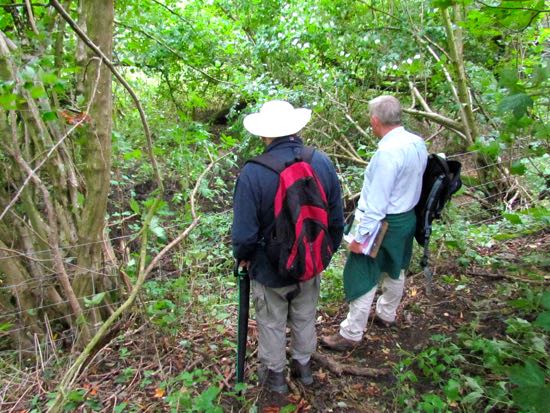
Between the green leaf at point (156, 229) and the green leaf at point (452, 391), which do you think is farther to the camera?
the green leaf at point (156, 229)

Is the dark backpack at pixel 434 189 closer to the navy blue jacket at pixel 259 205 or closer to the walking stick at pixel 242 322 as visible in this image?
the navy blue jacket at pixel 259 205

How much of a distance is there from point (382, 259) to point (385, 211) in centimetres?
43

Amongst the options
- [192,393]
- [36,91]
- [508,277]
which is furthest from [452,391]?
[36,91]

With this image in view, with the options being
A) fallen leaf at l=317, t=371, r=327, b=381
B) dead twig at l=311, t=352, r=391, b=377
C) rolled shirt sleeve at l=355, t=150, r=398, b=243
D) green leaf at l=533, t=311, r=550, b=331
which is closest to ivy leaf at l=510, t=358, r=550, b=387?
green leaf at l=533, t=311, r=550, b=331

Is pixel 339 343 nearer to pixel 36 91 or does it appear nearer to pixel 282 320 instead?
pixel 282 320

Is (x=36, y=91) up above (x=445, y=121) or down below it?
above

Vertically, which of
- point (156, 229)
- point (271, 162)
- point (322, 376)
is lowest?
point (322, 376)

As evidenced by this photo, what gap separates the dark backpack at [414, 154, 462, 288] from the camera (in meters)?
3.03

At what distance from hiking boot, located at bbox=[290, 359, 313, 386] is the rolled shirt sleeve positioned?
97 centimetres

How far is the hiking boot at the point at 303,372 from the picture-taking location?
285 cm

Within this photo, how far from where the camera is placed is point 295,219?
2.37 m

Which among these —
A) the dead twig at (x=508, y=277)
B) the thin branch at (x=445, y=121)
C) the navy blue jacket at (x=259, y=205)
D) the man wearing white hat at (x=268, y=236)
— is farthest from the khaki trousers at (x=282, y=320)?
the thin branch at (x=445, y=121)

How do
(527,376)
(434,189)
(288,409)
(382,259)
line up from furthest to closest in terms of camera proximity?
(382,259) → (434,189) → (288,409) → (527,376)

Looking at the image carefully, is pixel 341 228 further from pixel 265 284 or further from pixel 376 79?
pixel 376 79
